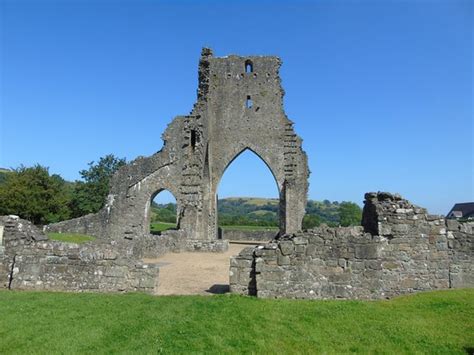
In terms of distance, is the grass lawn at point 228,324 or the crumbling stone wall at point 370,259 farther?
the crumbling stone wall at point 370,259

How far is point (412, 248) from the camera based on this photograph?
334 inches

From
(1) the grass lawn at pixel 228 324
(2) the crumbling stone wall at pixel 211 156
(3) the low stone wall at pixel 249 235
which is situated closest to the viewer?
(1) the grass lawn at pixel 228 324

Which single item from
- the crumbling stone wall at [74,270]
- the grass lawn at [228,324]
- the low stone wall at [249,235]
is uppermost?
the low stone wall at [249,235]

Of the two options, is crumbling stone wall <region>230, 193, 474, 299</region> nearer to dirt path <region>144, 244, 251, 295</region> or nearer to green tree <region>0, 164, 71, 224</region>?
dirt path <region>144, 244, 251, 295</region>

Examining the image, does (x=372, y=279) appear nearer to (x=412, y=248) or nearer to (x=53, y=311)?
(x=412, y=248)

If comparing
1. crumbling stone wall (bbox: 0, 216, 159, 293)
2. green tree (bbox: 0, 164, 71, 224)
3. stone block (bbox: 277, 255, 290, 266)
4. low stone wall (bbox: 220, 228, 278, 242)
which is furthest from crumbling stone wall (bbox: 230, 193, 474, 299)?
green tree (bbox: 0, 164, 71, 224)

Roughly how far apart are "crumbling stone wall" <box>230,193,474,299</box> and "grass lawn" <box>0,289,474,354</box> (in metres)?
0.39

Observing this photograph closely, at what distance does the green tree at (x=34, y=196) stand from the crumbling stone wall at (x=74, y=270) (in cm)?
2278

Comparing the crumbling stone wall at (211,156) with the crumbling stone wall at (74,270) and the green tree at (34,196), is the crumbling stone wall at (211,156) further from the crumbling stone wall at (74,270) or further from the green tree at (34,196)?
the crumbling stone wall at (74,270)

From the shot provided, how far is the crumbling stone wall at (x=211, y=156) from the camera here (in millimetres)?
23562

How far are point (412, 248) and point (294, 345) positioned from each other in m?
4.13

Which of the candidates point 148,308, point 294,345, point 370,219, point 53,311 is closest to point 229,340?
point 294,345

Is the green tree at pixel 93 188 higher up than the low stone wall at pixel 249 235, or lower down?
higher up

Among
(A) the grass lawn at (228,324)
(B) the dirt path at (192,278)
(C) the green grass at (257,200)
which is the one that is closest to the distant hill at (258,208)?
(C) the green grass at (257,200)
